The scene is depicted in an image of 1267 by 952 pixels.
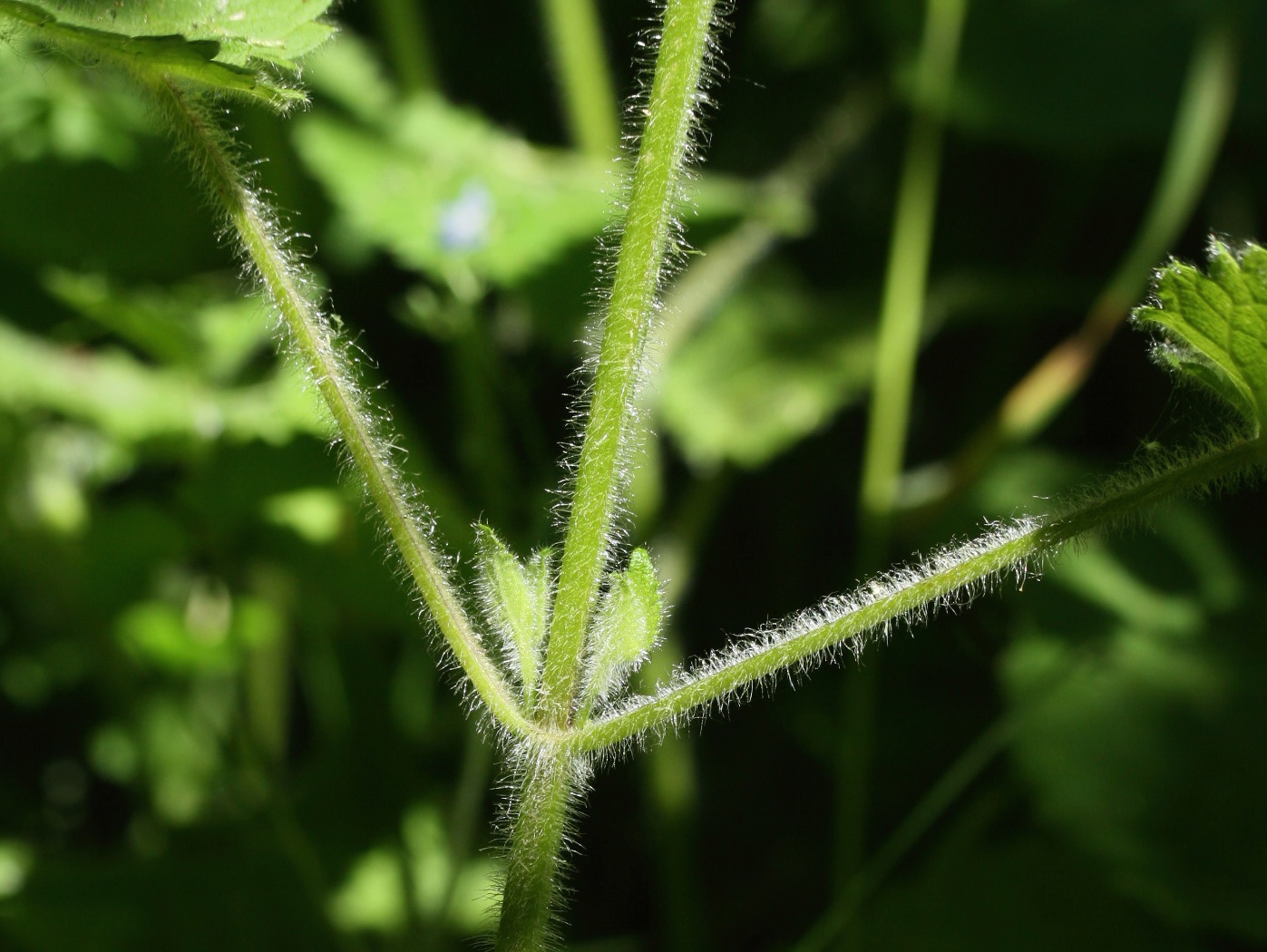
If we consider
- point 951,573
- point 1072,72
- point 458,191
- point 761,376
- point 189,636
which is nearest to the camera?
point 951,573

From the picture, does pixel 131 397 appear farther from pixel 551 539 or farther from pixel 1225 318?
pixel 1225 318

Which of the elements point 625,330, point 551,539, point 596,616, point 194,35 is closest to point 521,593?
point 596,616

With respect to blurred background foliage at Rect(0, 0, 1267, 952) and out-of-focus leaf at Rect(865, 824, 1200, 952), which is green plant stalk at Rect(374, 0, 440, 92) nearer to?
blurred background foliage at Rect(0, 0, 1267, 952)

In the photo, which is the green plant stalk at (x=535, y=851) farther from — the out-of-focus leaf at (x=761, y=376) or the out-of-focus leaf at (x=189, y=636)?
the out-of-focus leaf at (x=761, y=376)

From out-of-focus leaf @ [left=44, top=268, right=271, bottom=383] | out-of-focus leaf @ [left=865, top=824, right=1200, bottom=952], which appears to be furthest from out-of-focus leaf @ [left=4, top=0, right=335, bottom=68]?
out-of-focus leaf @ [left=865, top=824, right=1200, bottom=952]

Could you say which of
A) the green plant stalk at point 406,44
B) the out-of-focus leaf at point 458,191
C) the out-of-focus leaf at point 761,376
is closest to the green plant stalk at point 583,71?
the out-of-focus leaf at point 458,191

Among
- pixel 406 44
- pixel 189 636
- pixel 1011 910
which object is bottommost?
pixel 1011 910
